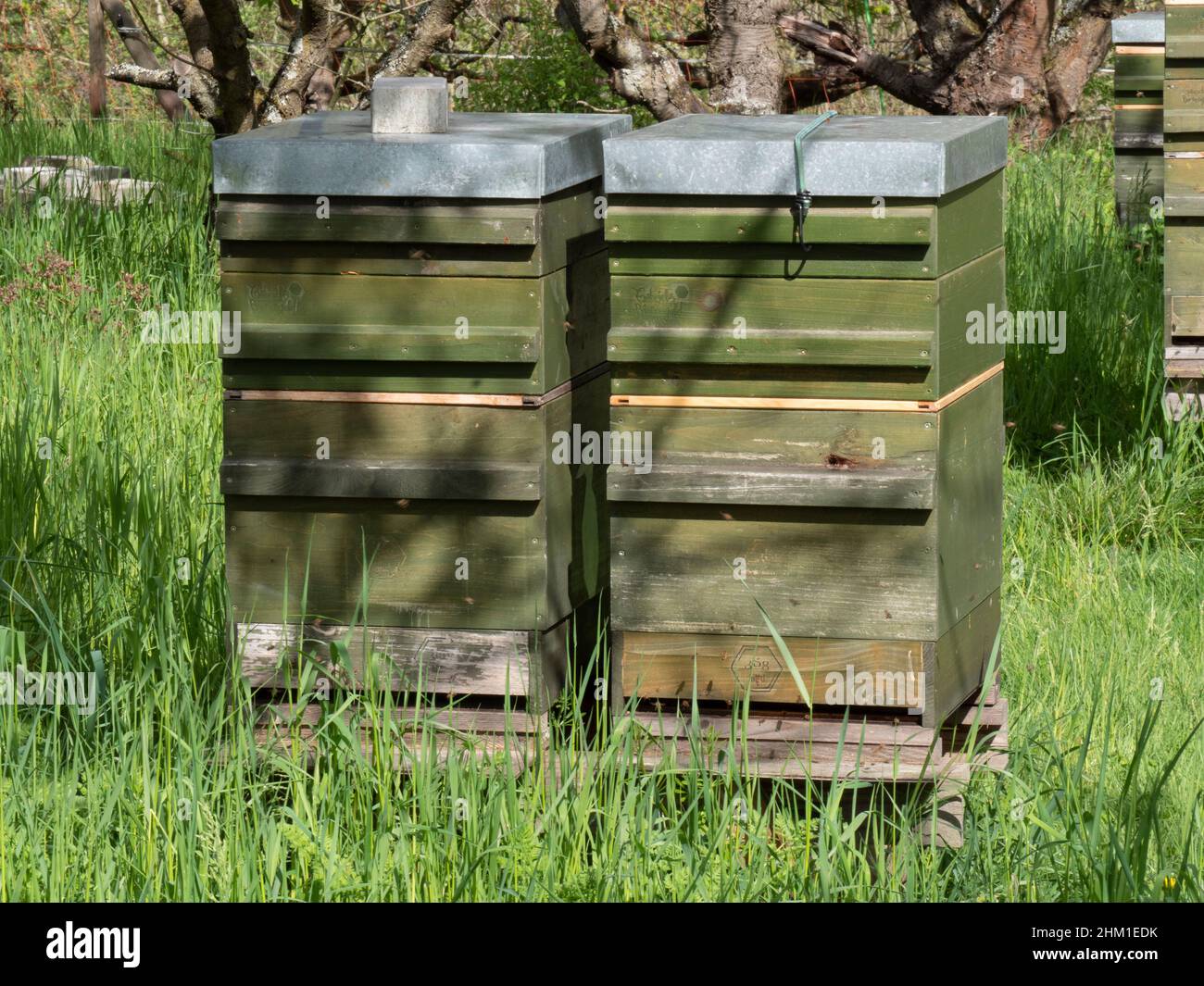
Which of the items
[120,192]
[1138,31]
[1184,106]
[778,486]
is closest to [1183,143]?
[1184,106]

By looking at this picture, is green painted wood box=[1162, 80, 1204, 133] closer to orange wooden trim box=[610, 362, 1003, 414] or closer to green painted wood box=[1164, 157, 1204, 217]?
green painted wood box=[1164, 157, 1204, 217]

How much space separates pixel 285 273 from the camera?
3455 mm

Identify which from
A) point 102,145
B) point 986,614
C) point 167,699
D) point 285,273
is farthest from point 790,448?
point 102,145

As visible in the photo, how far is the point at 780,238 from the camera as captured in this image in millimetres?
3221

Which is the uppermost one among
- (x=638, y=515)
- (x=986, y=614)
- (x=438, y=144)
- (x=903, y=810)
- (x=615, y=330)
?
(x=438, y=144)

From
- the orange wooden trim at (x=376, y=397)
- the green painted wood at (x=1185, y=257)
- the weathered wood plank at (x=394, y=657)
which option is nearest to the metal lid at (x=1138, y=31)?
the green painted wood at (x=1185, y=257)

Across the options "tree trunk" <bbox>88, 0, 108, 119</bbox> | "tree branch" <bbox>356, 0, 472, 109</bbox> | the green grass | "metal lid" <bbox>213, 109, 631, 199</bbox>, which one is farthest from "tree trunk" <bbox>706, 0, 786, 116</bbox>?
"tree trunk" <bbox>88, 0, 108, 119</bbox>

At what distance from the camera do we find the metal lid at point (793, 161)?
3131 millimetres

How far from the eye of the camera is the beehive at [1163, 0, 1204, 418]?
5570 millimetres

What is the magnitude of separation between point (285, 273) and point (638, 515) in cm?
91

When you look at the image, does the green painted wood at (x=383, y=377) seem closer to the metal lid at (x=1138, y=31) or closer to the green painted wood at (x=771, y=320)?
the green painted wood at (x=771, y=320)

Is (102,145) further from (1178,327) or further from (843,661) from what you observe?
(843,661)

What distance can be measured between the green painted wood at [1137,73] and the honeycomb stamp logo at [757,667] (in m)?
6.34
